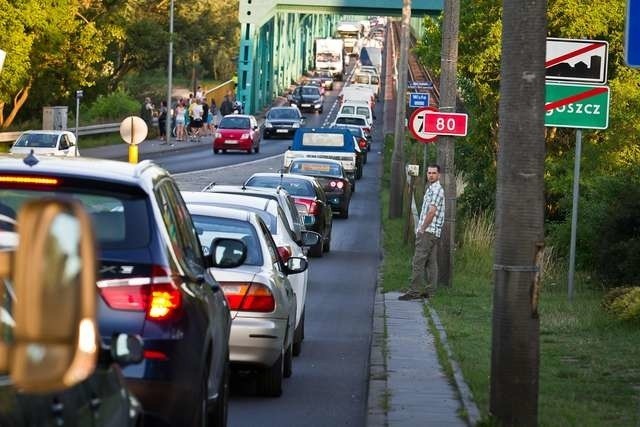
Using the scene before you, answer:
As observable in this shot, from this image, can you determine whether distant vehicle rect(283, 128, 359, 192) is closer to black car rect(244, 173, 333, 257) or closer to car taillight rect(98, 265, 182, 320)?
black car rect(244, 173, 333, 257)

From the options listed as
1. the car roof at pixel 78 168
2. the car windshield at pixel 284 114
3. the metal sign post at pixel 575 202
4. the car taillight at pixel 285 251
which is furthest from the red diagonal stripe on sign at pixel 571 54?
the car windshield at pixel 284 114

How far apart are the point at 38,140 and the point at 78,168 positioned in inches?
1652

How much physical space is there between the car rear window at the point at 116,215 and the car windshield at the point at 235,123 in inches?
2353

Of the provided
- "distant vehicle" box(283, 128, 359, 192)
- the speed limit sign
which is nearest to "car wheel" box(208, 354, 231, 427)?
the speed limit sign

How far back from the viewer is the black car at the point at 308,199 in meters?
28.8

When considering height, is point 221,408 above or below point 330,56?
below

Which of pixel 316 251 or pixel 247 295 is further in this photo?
pixel 316 251

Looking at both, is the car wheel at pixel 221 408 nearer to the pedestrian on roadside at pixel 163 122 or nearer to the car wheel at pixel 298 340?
the car wheel at pixel 298 340

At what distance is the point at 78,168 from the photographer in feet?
22.4

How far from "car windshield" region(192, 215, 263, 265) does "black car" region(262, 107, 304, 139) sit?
217ft

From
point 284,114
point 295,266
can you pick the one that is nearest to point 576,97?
point 295,266

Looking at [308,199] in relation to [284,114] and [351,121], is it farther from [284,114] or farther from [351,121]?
[284,114]

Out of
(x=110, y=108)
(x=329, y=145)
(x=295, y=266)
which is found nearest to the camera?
(x=295, y=266)

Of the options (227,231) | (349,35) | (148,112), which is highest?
(349,35)
